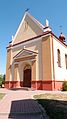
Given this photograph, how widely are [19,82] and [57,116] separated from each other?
680 inches

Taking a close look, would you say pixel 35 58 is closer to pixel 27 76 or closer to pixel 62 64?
pixel 27 76

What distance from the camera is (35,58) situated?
804 inches

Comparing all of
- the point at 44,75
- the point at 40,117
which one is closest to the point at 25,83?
the point at 44,75

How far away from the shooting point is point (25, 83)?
2220 centimetres

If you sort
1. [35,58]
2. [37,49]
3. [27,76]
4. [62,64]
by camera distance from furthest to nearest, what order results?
1. [27,76]
2. [62,64]
3. [37,49]
4. [35,58]

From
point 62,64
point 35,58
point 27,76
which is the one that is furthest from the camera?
point 27,76

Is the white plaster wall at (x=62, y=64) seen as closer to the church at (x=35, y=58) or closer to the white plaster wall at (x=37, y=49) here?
the church at (x=35, y=58)

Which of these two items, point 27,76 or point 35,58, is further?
point 27,76

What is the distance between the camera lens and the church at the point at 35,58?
19047mm

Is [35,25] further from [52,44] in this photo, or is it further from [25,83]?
[25,83]

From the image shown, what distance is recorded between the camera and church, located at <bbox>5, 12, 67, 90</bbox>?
1905 centimetres

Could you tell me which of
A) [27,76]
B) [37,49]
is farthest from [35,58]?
[27,76]

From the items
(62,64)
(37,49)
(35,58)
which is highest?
(37,49)

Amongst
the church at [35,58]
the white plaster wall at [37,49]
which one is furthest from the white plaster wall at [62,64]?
the white plaster wall at [37,49]
